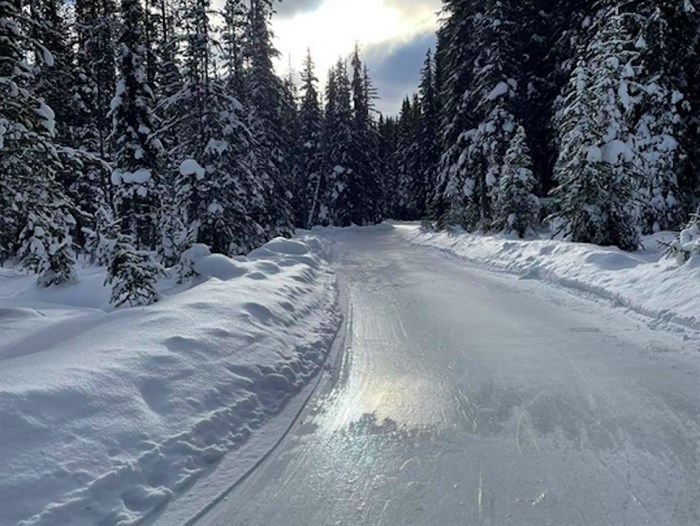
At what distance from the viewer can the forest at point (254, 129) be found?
9539mm

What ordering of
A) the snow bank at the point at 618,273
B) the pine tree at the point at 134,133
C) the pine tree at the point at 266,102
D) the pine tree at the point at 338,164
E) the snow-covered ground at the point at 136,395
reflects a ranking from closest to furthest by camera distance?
1. the snow-covered ground at the point at 136,395
2. the snow bank at the point at 618,273
3. the pine tree at the point at 134,133
4. the pine tree at the point at 266,102
5. the pine tree at the point at 338,164

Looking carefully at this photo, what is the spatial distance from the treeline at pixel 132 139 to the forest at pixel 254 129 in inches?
2.5

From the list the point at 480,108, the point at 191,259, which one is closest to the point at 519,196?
the point at 480,108

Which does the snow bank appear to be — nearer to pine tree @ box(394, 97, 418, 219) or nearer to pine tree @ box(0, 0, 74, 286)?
pine tree @ box(0, 0, 74, 286)

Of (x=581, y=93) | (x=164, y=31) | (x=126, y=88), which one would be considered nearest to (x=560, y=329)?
(x=581, y=93)

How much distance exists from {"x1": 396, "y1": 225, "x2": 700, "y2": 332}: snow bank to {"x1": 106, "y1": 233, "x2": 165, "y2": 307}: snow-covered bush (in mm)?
8507

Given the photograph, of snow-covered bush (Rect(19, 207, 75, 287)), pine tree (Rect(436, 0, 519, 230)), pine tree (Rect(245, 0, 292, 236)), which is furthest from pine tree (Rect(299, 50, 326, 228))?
snow-covered bush (Rect(19, 207, 75, 287))

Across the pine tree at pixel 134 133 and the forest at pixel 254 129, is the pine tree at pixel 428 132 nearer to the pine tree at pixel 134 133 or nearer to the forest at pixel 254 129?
the forest at pixel 254 129

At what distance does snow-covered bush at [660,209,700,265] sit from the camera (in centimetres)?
866

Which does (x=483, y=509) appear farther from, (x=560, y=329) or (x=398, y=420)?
(x=560, y=329)

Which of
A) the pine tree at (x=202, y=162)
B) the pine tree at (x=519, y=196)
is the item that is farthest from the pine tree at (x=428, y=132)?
the pine tree at (x=202, y=162)

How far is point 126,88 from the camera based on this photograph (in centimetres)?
1791

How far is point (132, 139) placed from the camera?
18.2m

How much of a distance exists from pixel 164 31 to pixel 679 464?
31.6m
